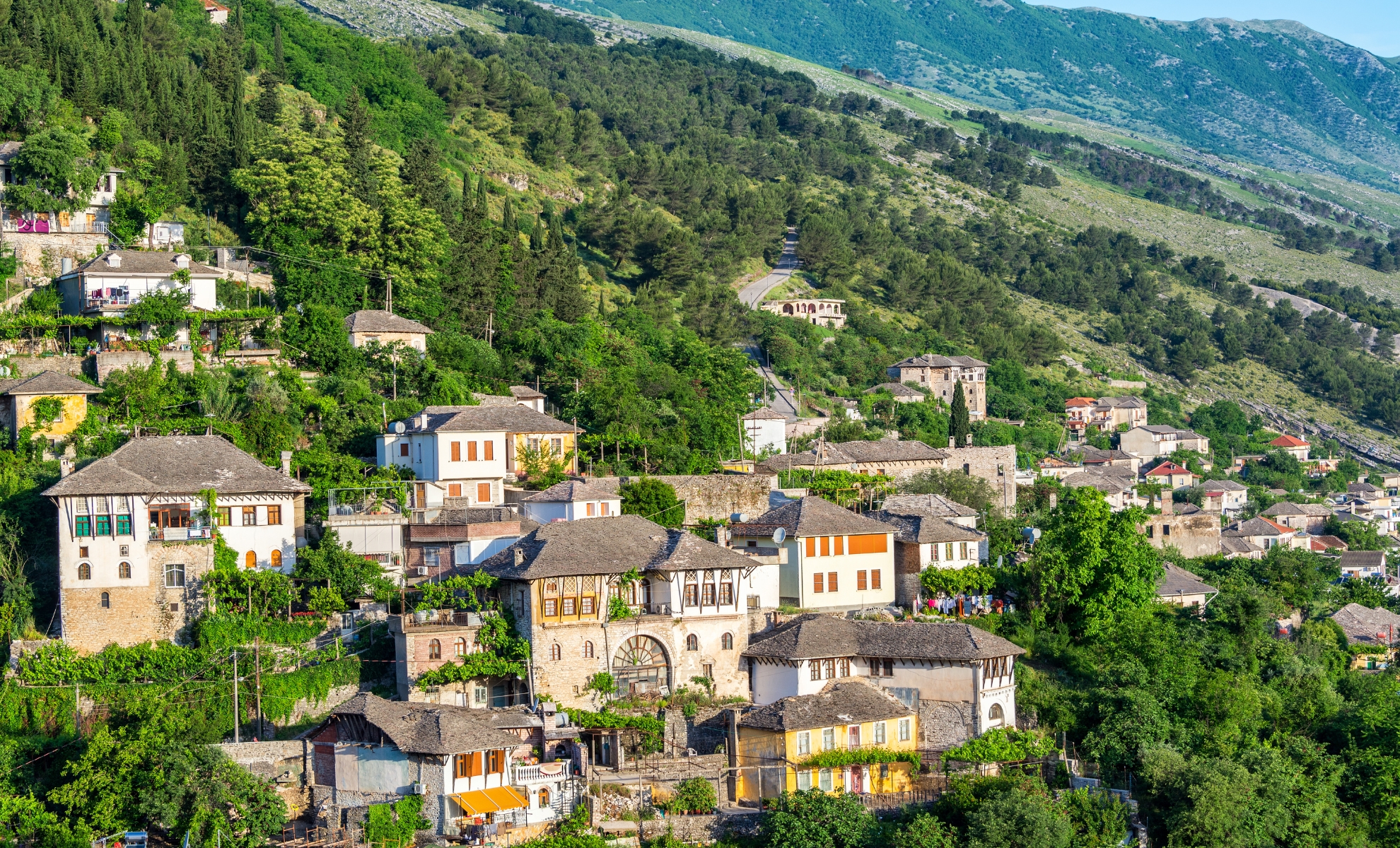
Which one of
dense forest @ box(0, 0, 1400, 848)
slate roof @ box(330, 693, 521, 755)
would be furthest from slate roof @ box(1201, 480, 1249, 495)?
slate roof @ box(330, 693, 521, 755)

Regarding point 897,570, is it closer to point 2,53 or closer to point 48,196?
point 48,196

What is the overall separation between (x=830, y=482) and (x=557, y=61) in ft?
403

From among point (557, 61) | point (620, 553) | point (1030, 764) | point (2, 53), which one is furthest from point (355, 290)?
point (557, 61)

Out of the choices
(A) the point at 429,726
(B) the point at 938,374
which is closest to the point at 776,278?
(B) the point at 938,374

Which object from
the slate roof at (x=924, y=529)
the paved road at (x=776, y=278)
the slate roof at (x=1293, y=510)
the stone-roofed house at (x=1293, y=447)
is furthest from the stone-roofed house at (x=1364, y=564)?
the slate roof at (x=924, y=529)

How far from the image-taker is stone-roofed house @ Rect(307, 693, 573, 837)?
3819 cm

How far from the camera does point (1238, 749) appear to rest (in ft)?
150

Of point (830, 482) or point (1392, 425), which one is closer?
point (830, 482)

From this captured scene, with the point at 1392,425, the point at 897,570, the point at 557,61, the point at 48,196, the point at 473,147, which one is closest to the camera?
the point at 897,570

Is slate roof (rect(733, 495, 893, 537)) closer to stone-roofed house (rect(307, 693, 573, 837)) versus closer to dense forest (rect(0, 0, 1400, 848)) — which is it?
dense forest (rect(0, 0, 1400, 848))

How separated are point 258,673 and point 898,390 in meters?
64.5

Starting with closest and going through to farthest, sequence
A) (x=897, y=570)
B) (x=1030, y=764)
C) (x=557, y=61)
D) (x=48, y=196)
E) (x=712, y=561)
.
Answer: (x=1030, y=764) < (x=712, y=561) < (x=897, y=570) < (x=48, y=196) < (x=557, y=61)

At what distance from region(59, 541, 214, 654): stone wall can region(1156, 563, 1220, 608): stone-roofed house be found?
37.4 meters

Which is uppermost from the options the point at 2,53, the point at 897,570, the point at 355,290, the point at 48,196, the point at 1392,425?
the point at 2,53
